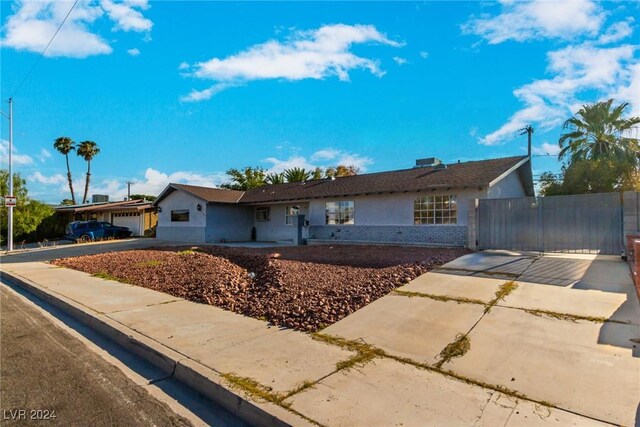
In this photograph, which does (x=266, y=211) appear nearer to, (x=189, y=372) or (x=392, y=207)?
(x=392, y=207)

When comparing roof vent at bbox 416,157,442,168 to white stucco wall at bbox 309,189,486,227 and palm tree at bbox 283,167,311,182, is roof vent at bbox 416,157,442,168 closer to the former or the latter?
white stucco wall at bbox 309,189,486,227

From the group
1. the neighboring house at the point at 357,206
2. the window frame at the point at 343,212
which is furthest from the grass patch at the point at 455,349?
the window frame at the point at 343,212

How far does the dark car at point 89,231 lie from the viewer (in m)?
25.2

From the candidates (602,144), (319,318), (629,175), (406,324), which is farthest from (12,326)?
(602,144)

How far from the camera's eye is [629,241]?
8.53 m

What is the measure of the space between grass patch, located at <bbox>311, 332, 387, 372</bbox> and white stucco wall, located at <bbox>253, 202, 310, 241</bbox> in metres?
15.9

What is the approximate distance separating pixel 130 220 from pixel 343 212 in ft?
72.8

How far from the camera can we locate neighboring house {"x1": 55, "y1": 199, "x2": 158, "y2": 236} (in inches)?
1178

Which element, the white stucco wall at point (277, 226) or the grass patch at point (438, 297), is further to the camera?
the white stucco wall at point (277, 226)

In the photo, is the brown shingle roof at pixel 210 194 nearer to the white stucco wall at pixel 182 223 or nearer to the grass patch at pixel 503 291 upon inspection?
the white stucco wall at pixel 182 223

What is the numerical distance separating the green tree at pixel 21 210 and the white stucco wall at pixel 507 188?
31395 mm

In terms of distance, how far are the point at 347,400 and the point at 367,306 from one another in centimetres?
304

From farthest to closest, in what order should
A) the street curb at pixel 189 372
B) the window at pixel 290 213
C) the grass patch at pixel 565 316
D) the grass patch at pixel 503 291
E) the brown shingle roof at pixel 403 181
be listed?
the window at pixel 290 213 < the brown shingle roof at pixel 403 181 < the grass patch at pixel 503 291 < the grass patch at pixel 565 316 < the street curb at pixel 189 372

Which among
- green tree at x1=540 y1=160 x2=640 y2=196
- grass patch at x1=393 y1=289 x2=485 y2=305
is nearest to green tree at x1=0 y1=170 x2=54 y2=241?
grass patch at x1=393 y1=289 x2=485 y2=305
